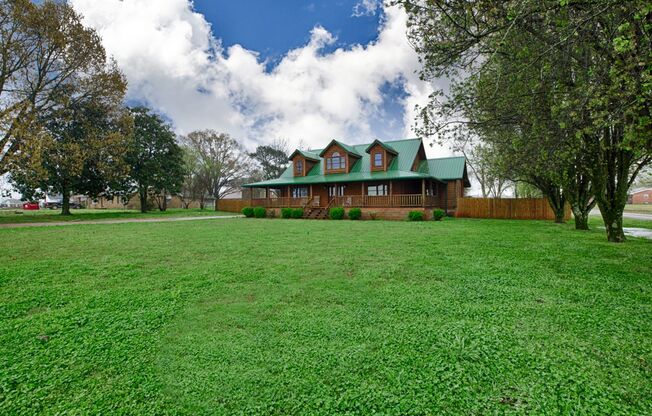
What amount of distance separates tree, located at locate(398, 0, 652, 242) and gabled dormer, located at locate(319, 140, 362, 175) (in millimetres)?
16436

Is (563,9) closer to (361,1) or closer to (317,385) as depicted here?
(317,385)

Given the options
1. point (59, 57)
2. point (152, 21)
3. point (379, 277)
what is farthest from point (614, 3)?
point (59, 57)

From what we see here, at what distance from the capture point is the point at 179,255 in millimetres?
7215

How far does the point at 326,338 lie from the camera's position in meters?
3.00

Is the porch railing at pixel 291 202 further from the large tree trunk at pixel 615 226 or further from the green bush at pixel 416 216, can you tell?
the large tree trunk at pixel 615 226

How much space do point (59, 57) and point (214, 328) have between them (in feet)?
79.6

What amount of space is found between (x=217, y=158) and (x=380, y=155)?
93.7 feet

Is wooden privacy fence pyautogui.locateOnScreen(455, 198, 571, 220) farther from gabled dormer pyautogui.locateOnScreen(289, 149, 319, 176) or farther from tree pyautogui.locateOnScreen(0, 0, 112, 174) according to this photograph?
tree pyautogui.locateOnScreen(0, 0, 112, 174)

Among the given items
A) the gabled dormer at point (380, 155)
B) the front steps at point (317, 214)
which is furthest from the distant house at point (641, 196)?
the front steps at point (317, 214)

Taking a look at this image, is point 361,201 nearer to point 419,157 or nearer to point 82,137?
point 419,157

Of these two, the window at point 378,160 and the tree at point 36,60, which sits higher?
the tree at point 36,60

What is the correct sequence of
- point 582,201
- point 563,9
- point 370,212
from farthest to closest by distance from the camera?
point 370,212 < point 582,201 < point 563,9

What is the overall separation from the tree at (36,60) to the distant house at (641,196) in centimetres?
9336

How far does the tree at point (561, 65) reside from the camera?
4.69 m
